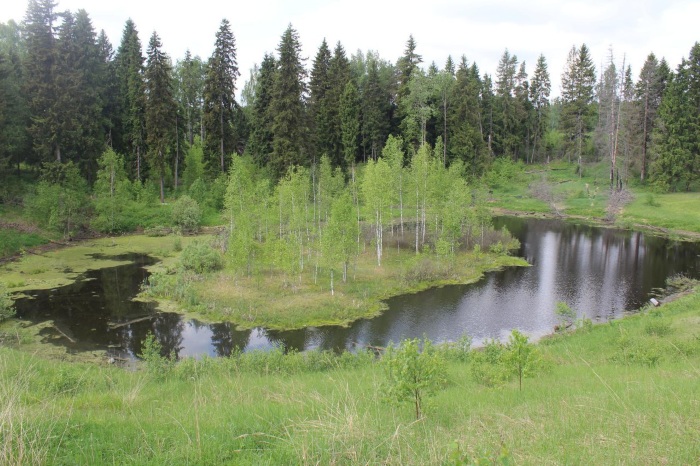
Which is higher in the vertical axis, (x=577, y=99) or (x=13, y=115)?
(x=577, y=99)

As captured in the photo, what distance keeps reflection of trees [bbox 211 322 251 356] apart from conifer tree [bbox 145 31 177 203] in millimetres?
31230

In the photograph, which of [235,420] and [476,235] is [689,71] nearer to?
[476,235]

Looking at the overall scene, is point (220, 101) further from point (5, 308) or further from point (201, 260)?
point (5, 308)

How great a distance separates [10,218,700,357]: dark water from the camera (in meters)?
20.7

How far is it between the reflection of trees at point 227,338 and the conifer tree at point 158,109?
3123cm

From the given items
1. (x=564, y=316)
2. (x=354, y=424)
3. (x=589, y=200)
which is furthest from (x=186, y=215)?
(x=589, y=200)

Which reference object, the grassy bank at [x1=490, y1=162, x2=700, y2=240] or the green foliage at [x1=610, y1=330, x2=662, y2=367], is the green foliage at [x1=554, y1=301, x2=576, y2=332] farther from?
the grassy bank at [x1=490, y1=162, x2=700, y2=240]

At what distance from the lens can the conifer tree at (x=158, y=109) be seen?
4809 centimetres

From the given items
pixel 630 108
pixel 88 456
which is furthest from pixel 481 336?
pixel 630 108

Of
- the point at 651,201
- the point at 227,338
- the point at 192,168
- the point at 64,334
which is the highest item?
the point at 192,168

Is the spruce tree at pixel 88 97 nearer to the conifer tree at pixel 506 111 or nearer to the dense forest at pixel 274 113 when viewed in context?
the dense forest at pixel 274 113

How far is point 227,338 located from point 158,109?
35.7 m

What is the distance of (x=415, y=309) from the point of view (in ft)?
81.4

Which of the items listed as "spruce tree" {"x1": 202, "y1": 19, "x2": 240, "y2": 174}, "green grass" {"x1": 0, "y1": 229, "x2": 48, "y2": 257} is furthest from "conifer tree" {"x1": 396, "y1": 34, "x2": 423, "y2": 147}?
"green grass" {"x1": 0, "y1": 229, "x2": 48, "y2": 257}
